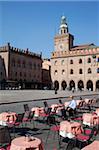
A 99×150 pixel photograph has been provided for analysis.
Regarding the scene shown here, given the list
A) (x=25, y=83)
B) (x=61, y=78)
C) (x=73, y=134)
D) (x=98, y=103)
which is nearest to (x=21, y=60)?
(x=25, y=83)

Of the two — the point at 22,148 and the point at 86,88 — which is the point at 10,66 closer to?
the point at 86,88

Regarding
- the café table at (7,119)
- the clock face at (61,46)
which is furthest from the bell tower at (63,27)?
the café table at (7,119)

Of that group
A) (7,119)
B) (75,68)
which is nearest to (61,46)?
(75,68)

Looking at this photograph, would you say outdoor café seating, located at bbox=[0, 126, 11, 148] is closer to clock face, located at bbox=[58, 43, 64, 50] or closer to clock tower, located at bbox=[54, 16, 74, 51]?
clock tower, located at bbox=[54, 16, 74, 51]

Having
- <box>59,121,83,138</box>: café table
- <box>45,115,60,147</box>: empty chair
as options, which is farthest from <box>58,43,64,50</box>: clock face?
<box>59,121,83,138</box>: café table

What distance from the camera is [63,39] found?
251ft

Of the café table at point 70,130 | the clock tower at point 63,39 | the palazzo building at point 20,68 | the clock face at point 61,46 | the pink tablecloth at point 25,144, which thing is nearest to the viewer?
the pink tablecloth at point 25,144

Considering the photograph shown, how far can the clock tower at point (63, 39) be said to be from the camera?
7575cm

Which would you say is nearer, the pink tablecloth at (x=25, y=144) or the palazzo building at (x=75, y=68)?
the pink tablecloth at (x=25, y=144)

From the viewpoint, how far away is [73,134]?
7.80 meters

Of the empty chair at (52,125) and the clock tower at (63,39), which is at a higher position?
the clock tower at (63,39)

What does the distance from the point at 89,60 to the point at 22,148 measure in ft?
209

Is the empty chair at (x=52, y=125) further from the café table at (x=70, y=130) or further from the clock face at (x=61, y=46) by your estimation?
the clock face at (x=61, y=46)

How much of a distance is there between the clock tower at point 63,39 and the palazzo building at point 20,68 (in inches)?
234
